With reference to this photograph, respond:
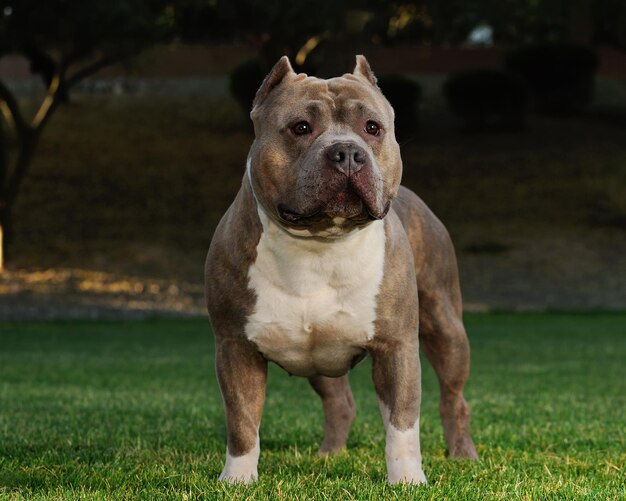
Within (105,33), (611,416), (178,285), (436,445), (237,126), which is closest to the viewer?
(436,445)

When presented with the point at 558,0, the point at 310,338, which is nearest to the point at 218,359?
the point at 310,338

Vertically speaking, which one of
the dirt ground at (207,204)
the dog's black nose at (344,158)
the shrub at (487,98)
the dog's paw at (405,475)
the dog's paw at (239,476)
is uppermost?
the dog's black nose at (344,158)

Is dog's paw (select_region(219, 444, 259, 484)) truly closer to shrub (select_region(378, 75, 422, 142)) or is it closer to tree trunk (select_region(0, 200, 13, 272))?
tree trunk (select_region(0, 200, 13, 272))

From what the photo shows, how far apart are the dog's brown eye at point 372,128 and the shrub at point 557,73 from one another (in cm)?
3037

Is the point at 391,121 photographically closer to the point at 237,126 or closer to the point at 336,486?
the point at 336,486

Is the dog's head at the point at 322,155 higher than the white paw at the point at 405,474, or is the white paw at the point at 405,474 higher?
the dog's head at the point at 322,155

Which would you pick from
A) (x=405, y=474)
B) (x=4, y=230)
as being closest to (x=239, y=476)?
(x=405, y=474)

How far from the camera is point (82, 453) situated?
6.39m

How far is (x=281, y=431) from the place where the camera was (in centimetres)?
770

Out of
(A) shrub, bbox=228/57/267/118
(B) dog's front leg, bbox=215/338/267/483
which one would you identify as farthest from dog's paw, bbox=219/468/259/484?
(A) shrub, bbox=228/57/267/118

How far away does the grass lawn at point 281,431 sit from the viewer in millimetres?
5168

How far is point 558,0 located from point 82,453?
20772 mm

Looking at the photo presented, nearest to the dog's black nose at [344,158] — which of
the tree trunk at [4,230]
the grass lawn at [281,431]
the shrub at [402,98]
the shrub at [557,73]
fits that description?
the grass lawn at [281,431]

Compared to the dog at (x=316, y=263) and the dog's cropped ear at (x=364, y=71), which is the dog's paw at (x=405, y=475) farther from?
the dog's cropped ear at (x=364, y=71)
